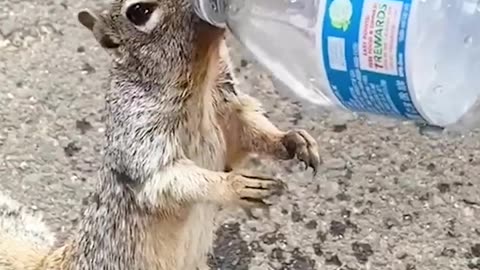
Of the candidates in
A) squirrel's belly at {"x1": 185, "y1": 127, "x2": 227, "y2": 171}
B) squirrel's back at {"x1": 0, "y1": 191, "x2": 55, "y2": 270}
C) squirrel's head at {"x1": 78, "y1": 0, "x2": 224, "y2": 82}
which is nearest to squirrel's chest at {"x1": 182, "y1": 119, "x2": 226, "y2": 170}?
squirrel's belly at {"x1": 185, "y1": 127, "x2": 227, "y2": 171}

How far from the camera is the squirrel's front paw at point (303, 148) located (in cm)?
174

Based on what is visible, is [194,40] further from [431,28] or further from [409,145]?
[409,145]

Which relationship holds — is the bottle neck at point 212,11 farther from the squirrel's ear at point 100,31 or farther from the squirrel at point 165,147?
the squirrel's ear at point 100,31

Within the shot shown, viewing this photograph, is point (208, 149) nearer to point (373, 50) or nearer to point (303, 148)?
point (303, 148)

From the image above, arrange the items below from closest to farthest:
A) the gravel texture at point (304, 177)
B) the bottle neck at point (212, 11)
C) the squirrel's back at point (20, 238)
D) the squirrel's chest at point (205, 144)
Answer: the bottle neck at point (212, 11)
the squirrel's chest at point (205, 144)
the squirrel's back at point (20, 238)
the gravel texture at point (304, 177)

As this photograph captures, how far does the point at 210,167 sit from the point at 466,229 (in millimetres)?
591

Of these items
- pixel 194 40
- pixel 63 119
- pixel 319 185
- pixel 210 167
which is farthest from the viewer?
pixel 63 119

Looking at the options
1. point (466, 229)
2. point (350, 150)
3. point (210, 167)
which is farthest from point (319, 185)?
point (210, 167)

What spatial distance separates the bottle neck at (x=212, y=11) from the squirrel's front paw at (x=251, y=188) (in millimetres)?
220

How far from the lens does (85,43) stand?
252cm

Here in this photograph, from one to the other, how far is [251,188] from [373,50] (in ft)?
1.17

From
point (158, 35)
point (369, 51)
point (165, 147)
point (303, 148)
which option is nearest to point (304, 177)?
point (303, 148)

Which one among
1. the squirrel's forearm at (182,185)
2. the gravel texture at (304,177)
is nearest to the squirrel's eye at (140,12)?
the squirrel's forearm at (182,185)

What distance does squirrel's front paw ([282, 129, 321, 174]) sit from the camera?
68.5 inches
